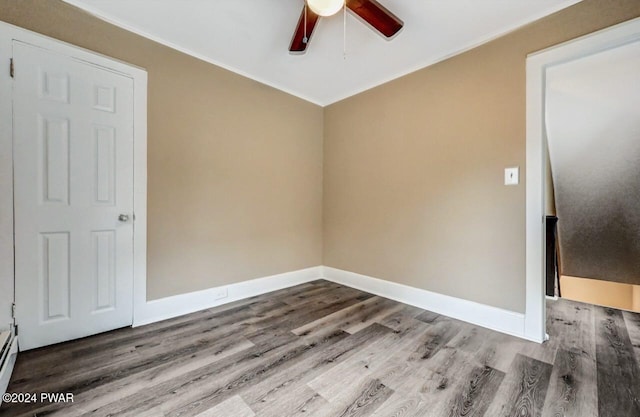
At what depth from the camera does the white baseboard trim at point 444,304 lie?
206 centimetres

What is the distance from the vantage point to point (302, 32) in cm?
178

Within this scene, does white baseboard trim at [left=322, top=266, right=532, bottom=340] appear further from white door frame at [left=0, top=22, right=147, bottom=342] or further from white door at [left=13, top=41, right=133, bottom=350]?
white door at [left=13, top=41, right=133, bottom=350]

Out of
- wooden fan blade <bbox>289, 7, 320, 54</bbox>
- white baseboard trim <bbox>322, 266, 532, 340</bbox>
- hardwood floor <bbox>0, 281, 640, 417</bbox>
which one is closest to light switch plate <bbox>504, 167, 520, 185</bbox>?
white baseboard trim <bbox>322, 266, 532, 340</bbox>

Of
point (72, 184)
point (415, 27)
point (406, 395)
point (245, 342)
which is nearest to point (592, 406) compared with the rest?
point (406, 395)

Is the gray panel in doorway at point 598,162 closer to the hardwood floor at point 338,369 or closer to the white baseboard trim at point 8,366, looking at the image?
the hardwood floor at point 338,369

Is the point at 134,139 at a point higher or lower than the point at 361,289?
higher

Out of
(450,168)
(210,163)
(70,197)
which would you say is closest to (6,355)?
(70,197)

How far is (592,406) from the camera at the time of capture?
4.25 ft

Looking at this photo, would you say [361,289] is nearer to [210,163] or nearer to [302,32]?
[210,163]

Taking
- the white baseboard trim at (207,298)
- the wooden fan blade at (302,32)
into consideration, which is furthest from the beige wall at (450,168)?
the wooden fan blade at (302,32)

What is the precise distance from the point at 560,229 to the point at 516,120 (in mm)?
3074

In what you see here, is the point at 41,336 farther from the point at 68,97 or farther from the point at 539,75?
the point at 539,75

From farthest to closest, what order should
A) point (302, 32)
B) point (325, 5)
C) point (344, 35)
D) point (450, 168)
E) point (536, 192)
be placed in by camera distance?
point (450, 168)
point (344, 35)
point (536, 192)
point (302, 32)
point (325, 5)

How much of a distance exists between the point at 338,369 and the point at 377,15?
7.55 ft
